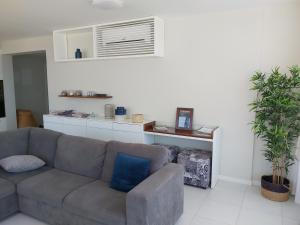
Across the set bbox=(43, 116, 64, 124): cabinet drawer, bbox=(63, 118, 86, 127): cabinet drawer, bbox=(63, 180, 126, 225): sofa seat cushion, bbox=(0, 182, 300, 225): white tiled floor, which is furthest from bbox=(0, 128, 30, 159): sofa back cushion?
bbox=(63, 180, 126, 225): sofa seat cushion

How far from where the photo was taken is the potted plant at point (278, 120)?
272 centimetres

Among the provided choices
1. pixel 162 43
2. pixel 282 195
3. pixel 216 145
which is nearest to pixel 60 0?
pixel 162 43

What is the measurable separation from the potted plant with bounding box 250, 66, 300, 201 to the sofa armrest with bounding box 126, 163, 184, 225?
122 centimetres

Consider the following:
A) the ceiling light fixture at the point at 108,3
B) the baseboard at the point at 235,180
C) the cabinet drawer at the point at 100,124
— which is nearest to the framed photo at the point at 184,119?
the baseboard at the point at 235,180

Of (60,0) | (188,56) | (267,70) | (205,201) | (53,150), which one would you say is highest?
(60,0)

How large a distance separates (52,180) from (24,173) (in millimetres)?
459

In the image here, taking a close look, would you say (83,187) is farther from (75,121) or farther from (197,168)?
(75,121)

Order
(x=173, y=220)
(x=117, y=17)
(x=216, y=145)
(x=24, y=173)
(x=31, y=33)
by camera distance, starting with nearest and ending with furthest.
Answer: (x=173, y=220) → (x=24, y=173) → (x=216, y=145) → (x=117, y=17) → (x=31, y=33)

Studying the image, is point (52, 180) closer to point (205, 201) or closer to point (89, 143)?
point (89, 143)

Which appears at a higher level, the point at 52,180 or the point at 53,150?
the point at 53,150

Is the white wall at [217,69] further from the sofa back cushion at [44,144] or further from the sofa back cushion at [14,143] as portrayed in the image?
the sofa back cushion at [14,143]

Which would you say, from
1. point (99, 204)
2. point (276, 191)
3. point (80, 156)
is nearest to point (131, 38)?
point (80, 156)

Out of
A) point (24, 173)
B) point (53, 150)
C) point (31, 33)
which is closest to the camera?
point (24, 173)

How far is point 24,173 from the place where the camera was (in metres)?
2.74
